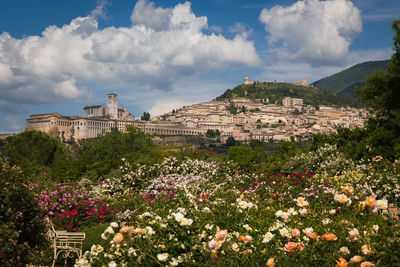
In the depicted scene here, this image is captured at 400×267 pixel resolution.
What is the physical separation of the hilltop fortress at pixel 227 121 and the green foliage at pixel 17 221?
100088 mm

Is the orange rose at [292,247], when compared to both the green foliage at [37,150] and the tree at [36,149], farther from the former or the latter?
the tree at [36,149]

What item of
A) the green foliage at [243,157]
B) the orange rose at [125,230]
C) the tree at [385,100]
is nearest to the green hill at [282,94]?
the tree at [385,100]

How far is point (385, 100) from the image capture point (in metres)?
14.6

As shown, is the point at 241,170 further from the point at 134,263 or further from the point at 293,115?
the point at 293,115

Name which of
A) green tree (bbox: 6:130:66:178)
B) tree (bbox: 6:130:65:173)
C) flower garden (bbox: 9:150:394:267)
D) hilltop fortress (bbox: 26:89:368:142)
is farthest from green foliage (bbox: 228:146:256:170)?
hilltop fortress (bbox: 26:89:368:142)

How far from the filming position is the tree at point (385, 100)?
1258cm

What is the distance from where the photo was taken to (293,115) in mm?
149625

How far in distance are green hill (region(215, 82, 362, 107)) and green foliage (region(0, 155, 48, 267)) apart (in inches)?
6469

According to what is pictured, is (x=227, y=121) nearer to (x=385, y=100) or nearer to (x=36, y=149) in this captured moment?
(x=36, y=149)

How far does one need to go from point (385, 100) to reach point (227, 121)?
125 meters

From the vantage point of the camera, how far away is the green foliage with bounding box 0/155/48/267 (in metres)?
4.17

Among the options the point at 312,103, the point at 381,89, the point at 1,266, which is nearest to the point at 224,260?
the point at 1,266

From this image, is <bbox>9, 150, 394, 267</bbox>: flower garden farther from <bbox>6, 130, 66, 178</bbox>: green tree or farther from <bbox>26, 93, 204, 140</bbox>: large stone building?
<bbox>26, 93, 204, 140</bbox>: large stone building

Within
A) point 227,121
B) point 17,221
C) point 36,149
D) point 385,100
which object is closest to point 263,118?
point 227,121
